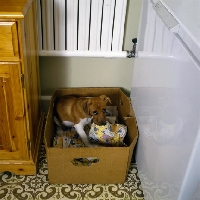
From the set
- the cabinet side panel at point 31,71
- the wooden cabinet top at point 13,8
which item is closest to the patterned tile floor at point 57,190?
the cabinet side panel at point 31,71

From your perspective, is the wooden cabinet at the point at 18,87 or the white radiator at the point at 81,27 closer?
the wooden cabinet at the point at 18,87

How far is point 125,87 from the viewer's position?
6.23ft

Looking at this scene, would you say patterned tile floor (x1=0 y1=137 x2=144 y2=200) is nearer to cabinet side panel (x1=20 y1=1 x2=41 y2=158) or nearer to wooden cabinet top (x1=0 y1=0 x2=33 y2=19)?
cabinet side panel (x1=20 y1=1 x2=41 y2=158)

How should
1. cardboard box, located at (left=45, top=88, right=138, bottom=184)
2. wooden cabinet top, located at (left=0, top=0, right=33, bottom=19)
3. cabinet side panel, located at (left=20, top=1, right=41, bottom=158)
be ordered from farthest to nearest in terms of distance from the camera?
cardboard box, located at (left=45, top=88, right=138, bottom=184), cabinet side panel, located at (left=20, top=1, right=41, bottom=158), wooden cabinet top, located at (left=0, top=0, right=33, bottom=19)

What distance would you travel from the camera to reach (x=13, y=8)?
109 cm

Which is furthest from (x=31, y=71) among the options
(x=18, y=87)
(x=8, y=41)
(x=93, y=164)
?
(x=93, y=164)

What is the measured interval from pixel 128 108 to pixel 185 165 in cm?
82

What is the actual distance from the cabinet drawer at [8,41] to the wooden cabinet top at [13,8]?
0.04 m

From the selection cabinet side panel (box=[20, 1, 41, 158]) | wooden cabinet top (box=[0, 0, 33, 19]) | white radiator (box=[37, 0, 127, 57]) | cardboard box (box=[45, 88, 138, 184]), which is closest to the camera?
wooden cabinet top (box=[0, 0, 33, 19])

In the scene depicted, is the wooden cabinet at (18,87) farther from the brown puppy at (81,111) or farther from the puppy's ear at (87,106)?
the puppy's ear at (87,106)

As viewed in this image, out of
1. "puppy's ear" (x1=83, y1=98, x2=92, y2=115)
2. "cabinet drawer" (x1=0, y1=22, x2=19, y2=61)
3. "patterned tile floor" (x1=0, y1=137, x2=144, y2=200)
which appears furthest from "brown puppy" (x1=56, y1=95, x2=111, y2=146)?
"cabinet drawer" (x1=0, y1=22, x2=19, y2=61)

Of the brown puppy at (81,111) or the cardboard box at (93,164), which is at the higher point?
the brown puppy at (81,111)

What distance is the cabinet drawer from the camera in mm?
1087

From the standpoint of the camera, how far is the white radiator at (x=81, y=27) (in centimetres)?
156
